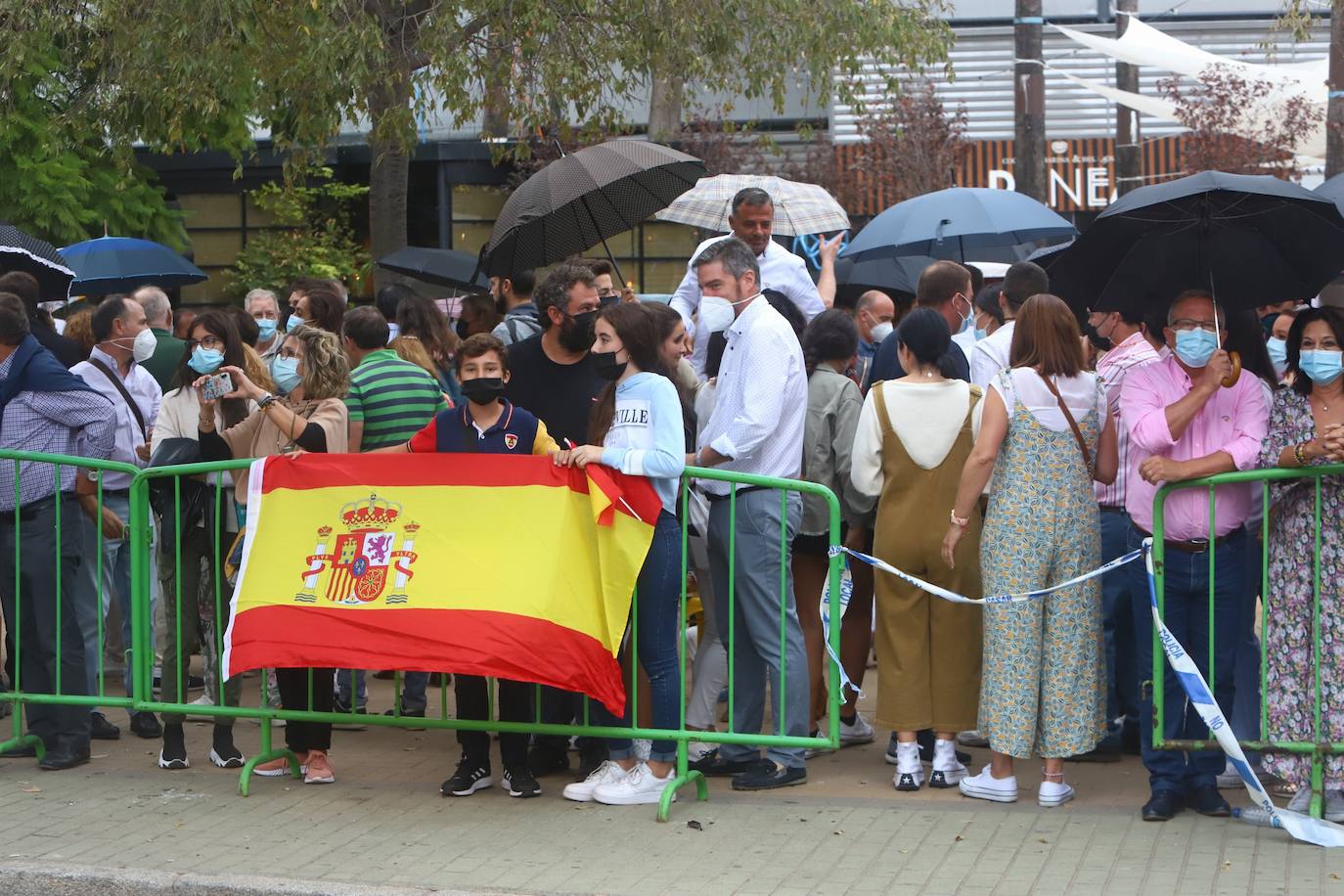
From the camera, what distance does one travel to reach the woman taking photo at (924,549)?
7258mm

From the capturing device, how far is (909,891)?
5840mm

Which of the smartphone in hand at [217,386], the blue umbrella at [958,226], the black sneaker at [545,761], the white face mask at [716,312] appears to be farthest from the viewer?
the blue umbrella at [958,226]

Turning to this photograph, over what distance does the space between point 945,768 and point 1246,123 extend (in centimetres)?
1983

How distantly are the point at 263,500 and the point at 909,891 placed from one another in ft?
10.3

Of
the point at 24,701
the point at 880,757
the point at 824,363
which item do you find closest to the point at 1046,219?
the point at 824,363

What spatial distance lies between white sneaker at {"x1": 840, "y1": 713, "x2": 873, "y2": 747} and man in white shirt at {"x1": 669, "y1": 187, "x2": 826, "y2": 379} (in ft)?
5.93

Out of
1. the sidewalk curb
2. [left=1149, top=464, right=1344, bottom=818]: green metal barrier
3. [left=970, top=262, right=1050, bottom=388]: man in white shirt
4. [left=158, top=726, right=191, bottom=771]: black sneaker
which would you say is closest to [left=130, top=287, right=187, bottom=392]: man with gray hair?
[left=158, top=726, right=191, bottom=771]: black sneaker

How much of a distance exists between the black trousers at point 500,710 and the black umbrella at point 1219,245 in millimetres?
2890

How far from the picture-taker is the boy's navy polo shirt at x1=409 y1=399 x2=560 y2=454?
23.5 ft

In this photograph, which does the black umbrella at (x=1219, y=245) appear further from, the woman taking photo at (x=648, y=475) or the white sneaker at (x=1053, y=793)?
the white sneaker at (x=1053, y=793)

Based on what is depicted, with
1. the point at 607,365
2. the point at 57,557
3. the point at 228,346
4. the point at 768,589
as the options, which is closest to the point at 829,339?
the point at 768,589

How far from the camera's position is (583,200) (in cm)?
959

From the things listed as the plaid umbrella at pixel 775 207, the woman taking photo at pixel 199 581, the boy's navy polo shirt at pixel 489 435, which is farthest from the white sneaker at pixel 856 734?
the plaid umbrella at pixel 775 207

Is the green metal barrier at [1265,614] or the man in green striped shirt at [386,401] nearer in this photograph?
the green metal barrier at [1265,614]
